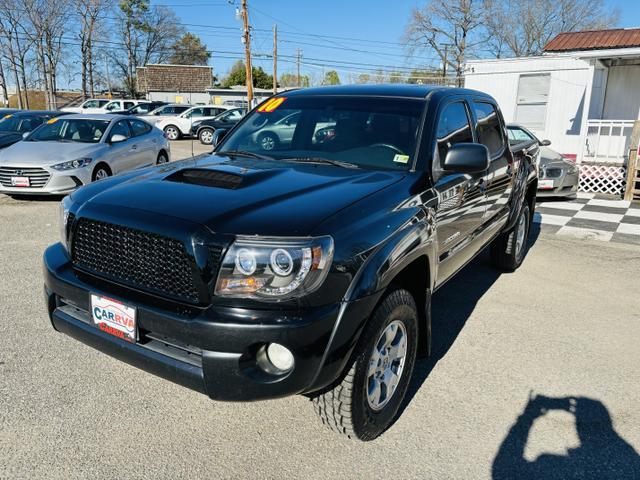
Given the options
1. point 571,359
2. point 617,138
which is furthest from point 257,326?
point 617,138

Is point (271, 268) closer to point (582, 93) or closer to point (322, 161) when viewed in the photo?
point (322, 161)

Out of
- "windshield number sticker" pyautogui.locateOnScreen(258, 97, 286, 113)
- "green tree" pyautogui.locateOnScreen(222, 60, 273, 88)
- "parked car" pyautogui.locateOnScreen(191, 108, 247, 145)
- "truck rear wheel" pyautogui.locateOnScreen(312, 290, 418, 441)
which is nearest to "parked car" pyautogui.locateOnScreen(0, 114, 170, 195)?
"windshield number sticker" pyautogui.locateOnScreen(258, 97, 286, 113)

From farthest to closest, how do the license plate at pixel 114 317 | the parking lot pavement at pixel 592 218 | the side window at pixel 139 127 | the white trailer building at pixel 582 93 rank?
the white trailer building at pixel 582 93 < the side window at pixel 139 127 < the parking lot pavement at pixel 592 218 < the license plate at pixel 114 317

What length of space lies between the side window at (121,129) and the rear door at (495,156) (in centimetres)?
748

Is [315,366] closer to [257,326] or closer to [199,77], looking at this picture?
[257,326]

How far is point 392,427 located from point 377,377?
15.9 inches

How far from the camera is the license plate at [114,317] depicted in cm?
229

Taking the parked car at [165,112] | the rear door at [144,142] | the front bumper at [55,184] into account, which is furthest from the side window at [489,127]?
the parked car at [165,112]

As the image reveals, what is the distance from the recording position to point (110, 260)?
2414mm

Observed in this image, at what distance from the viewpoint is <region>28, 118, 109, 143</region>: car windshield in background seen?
371 inches

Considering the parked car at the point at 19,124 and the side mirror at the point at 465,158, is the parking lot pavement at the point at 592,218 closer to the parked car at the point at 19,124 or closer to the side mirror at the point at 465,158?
the side mirror at the point at 465,158

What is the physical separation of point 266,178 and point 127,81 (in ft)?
231

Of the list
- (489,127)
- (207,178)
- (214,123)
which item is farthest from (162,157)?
(214,123)

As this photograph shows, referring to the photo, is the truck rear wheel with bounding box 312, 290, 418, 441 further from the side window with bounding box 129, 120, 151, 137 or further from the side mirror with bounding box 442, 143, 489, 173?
the side window with bounding box 129, 120, 151, 137
